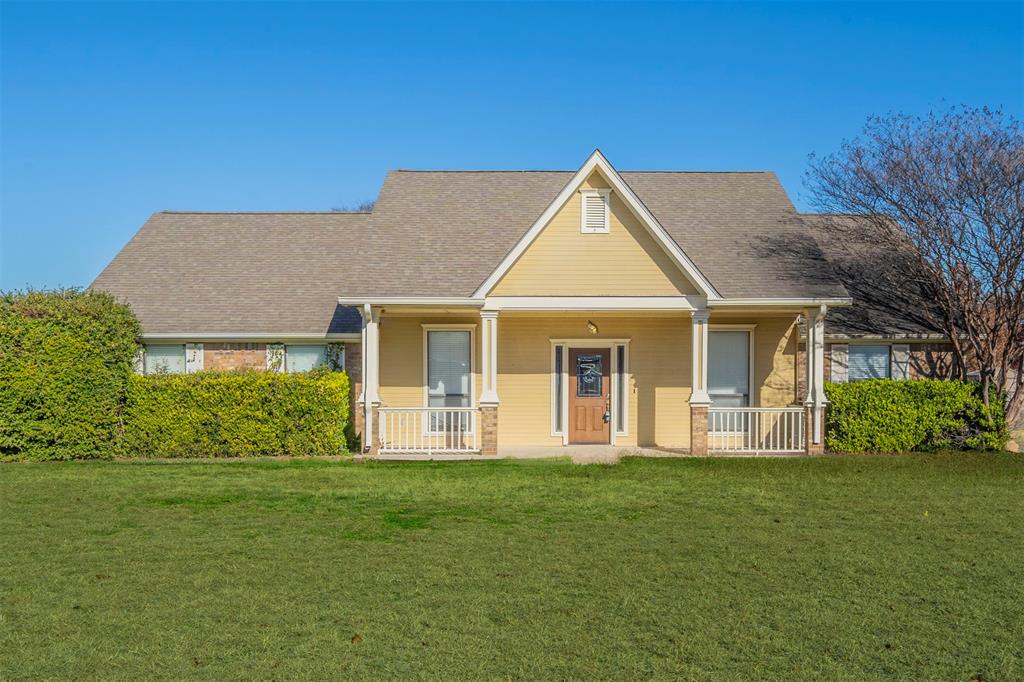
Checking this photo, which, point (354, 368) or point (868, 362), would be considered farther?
point (868, 362)

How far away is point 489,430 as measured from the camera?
17328mm

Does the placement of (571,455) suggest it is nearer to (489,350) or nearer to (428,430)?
(489,350)

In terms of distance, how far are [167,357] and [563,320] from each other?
9.50m

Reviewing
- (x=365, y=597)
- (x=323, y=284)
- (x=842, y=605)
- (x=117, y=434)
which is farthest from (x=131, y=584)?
(x=323, y=284)

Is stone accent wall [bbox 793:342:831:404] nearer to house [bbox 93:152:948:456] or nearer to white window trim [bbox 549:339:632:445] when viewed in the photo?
house [bbox 93:152:948:456]

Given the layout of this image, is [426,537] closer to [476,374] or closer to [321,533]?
[321,533]

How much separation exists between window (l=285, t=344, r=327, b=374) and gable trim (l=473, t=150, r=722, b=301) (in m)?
4.72

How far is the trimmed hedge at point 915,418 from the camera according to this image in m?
17.6

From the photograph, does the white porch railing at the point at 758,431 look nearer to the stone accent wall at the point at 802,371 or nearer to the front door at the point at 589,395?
the stone accent wall at the point at 802,371

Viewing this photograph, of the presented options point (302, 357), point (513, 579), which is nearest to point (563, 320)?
point (302, 357)

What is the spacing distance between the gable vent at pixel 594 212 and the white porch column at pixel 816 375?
192 inches

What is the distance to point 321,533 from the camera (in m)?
9.98

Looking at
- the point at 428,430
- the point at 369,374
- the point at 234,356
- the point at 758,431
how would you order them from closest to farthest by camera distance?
the point at 428,430, the point at 369,374, the point at 758,431, the point at 234,356

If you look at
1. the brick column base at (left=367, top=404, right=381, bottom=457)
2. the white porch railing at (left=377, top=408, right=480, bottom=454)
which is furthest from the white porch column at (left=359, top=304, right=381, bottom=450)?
the white porch railing at (left=377, top=408, right=480, bottom=454)
